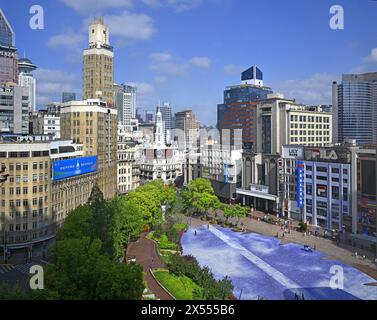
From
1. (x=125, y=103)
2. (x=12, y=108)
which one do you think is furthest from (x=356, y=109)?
(x=125, y=103)

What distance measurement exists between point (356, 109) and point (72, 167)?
684 inches

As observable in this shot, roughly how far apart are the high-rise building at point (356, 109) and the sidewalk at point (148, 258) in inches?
513

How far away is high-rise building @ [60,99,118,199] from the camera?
64.9 ft

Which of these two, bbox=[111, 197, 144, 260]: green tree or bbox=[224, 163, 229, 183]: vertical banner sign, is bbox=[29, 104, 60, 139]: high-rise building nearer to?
bbox=[224, 163, 229, 183]: vertical banner sign

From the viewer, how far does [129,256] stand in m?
12.4

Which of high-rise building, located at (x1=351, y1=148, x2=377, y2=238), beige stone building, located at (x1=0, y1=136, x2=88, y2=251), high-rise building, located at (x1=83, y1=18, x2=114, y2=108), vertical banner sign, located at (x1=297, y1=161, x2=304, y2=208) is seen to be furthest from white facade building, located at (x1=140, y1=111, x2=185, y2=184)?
high-rise building, located at (x1=351, y1=148, x2=377, y2=238)

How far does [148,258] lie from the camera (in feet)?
40.4

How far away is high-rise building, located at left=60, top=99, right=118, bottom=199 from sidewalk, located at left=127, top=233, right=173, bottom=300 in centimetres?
600

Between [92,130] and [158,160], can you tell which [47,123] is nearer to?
[158,160]

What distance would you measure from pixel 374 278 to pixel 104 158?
1436 centimetres

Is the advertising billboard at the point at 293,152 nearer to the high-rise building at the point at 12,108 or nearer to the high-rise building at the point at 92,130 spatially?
the high-rise building at the point at 92,130
